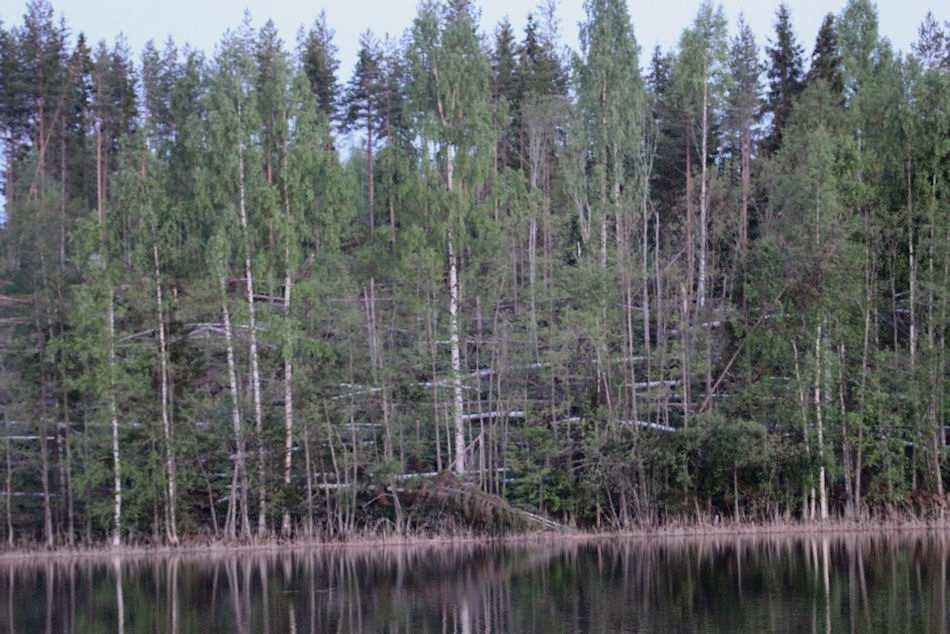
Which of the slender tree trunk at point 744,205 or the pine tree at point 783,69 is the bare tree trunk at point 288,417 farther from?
the pine tree at point 783,69

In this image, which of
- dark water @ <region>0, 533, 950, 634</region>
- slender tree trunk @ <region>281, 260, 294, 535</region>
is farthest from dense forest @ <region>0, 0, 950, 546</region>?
dark water @ <region>0, 533, 950, 634</region>

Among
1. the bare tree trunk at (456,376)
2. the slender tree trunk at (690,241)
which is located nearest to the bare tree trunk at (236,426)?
the bare tree trunk at (456,376)

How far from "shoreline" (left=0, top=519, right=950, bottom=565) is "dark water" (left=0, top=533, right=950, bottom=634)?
957 mm

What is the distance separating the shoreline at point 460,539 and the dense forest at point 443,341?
0.47 meters

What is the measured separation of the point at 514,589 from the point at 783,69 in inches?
1308

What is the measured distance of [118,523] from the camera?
33438 millimetres

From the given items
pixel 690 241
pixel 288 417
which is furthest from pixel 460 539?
pixel 690 241

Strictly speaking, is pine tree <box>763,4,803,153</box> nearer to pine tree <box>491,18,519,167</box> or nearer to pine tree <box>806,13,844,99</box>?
pine tree <box>806,13,844,99</box>

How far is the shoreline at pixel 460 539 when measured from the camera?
3231cm

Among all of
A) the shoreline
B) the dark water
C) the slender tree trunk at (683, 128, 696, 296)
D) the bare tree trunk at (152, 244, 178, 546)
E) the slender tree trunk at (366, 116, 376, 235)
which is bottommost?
the shoreline

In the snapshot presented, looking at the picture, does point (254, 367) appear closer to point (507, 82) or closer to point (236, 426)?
point (236, 426)

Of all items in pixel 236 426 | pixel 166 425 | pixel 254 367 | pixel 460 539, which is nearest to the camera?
pixel 460 539

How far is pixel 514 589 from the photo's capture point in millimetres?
22688

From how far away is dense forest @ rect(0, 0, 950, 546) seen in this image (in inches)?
1330
